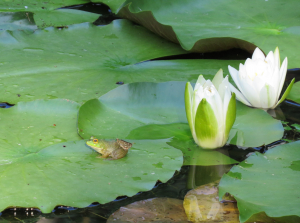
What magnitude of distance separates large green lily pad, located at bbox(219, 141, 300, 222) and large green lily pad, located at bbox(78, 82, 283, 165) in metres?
0.16

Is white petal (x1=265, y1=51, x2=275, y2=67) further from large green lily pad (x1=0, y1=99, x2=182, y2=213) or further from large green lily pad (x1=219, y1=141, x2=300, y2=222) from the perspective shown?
large green lily pad (x1=0, y1=99, x2=182, y2=213)

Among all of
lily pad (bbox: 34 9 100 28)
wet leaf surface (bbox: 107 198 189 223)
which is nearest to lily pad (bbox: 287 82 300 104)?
wet leaf surface (bbox: 107 198 189 223)

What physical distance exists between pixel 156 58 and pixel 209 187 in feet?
4.65

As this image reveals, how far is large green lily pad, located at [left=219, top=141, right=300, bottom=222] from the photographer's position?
1.21 m

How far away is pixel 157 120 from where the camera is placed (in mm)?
1841

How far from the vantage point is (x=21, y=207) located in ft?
4.41

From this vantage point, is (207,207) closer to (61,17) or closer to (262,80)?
(262,80)

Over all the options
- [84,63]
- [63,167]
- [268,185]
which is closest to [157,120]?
[63,167]

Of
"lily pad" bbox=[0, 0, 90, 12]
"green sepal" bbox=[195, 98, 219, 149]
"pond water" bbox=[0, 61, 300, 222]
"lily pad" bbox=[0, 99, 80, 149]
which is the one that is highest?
"lily pad" bbox=[0, 0, 90, 12]

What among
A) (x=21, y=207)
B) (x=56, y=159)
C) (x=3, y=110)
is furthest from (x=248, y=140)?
(x=3, y=110)

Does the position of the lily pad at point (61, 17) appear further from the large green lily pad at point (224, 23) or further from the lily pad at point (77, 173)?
the lily pad at point (77, 173)

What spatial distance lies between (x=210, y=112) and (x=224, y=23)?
1340 millimetres

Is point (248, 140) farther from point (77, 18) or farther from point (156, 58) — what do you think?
point (77, 18)

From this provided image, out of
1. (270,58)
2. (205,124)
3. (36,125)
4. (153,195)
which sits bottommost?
(153,195)
